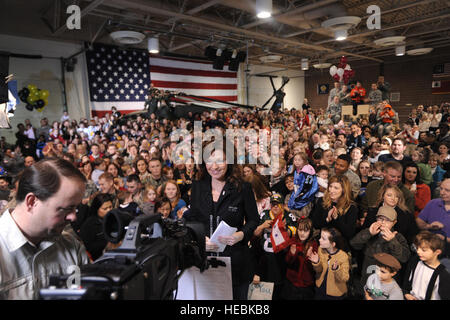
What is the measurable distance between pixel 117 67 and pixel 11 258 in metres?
14.4

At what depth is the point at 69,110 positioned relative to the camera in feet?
41.7

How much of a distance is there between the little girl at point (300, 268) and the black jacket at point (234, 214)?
3.00ft

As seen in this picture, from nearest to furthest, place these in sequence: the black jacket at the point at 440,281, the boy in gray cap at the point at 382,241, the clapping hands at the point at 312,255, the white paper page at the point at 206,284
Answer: the white paper page at the point at 206,284 < the black jacket at the point at 440,281 < the boy in gray cap at the point at 382,241 < the clapping hands at the point at 312,255

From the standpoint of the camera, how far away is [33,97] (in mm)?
11383

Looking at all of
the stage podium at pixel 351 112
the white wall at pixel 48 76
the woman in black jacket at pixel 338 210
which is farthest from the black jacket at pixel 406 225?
the white wall at pixel 48 76

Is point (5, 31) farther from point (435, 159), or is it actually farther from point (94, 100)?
point (435, 159)

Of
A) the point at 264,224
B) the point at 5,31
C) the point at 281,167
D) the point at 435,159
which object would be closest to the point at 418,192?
the point at 435,159

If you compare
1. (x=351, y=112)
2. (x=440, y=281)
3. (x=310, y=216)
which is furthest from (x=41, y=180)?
(x=351, y=112)

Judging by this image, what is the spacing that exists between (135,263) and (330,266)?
2195 millimetres

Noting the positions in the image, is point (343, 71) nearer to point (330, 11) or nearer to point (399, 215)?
point (330, 11)

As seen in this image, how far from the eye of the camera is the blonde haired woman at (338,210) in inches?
110

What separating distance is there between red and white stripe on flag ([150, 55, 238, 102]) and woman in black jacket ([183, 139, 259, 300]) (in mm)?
14057

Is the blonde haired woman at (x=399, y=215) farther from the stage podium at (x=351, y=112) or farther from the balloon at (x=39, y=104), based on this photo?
the balloon at (x=39, y=104)

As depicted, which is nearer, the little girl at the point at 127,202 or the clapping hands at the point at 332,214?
the clapping hands at the point at 332,214
